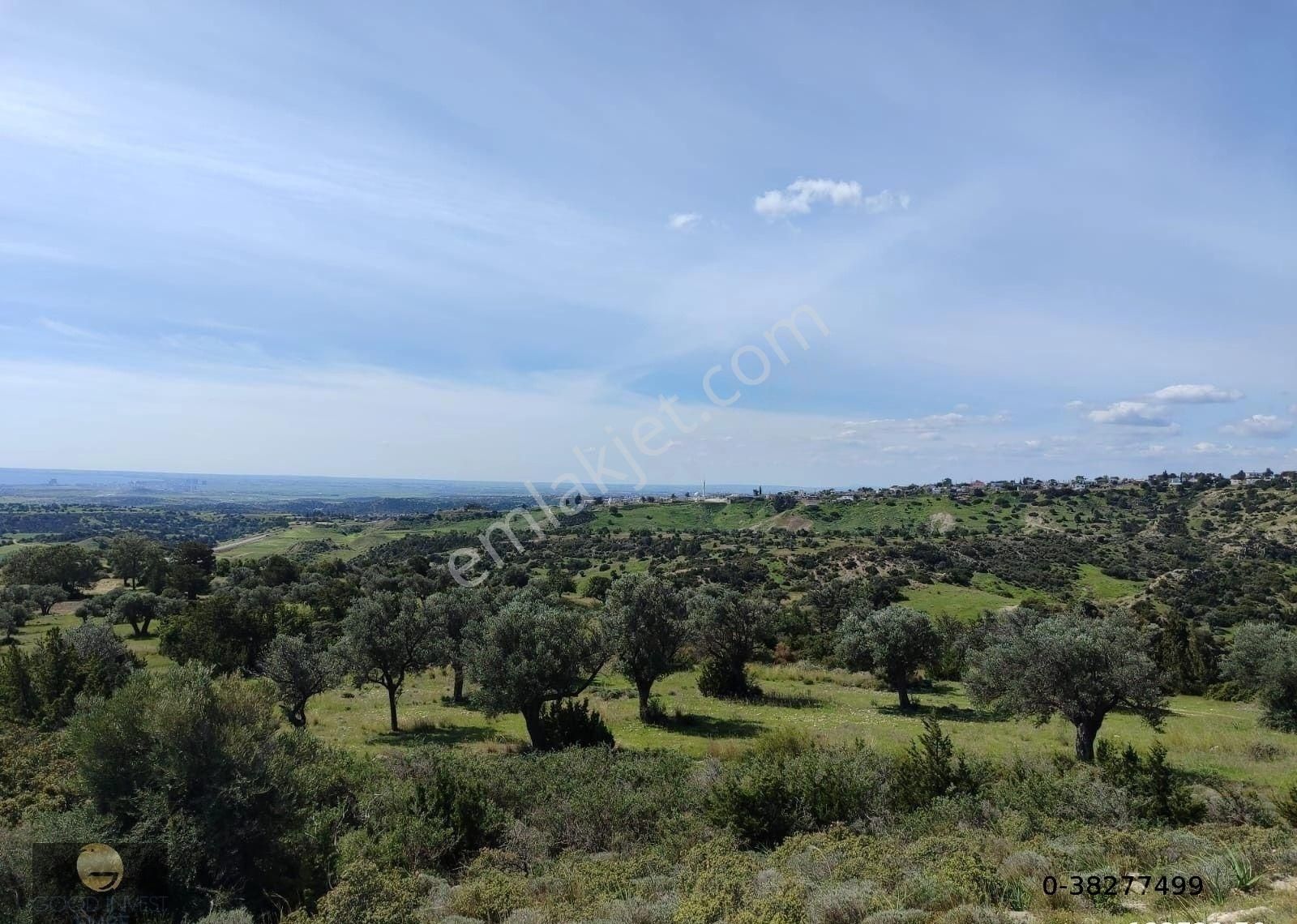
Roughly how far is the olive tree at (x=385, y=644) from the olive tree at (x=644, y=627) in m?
9.82

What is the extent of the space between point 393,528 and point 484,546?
76265mm

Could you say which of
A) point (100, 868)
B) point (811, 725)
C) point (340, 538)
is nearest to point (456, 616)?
point (811, 725)

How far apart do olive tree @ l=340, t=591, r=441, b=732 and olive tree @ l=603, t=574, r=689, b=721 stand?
982 cm

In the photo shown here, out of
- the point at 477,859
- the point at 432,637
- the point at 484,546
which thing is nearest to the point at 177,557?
the point at 484,546

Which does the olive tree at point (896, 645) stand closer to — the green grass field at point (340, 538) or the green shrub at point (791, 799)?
the green shrub at point (791, 799)

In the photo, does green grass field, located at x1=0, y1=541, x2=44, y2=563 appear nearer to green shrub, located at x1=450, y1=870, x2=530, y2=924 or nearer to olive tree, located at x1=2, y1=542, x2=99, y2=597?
olive tree, located at x1=2, y1=542, x2=99, y2=597

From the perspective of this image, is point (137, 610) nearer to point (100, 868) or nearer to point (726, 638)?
point (726, 638)

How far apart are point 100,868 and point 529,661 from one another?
15.9 metres

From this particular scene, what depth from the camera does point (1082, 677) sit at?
23.1 meters

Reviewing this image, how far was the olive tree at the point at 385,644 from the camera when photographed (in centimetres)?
3341

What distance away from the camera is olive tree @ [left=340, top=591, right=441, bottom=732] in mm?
33406

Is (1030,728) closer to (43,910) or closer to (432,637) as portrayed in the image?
(432,637)

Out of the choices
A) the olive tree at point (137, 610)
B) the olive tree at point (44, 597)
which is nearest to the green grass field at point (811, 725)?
the olive tree at point (137, 610)

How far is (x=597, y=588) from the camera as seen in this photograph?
8231 centimetres
